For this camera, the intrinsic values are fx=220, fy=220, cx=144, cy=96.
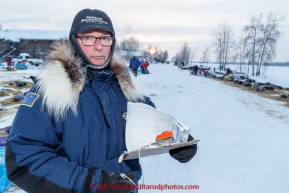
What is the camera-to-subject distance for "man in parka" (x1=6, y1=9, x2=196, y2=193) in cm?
121

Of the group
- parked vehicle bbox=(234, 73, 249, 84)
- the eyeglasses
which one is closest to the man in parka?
the eyeglasses

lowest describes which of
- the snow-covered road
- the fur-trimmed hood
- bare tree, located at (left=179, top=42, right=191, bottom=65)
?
the snow-covered road

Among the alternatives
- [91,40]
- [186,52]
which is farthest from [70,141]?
[186,52]

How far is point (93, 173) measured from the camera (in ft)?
4.10

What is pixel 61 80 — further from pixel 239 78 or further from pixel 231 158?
pixel 239 78

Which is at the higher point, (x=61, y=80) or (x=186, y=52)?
(x=186, y=52)

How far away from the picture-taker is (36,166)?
1200 millimetres

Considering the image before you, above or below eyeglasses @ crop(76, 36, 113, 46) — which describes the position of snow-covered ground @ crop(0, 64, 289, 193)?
below

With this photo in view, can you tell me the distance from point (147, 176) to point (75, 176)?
96.7 inches

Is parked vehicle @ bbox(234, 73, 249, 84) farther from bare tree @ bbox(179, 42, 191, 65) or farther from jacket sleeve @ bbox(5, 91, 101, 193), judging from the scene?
bare tree @ bbox(179, 42, 191, 65)

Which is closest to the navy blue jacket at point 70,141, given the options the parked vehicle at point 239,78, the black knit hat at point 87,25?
the black knit hat at point 87,25

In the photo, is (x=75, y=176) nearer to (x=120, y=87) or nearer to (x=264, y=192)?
(x=120, y=87)

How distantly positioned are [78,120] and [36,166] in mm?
347

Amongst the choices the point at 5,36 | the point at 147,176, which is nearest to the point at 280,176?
the point at 147,176
